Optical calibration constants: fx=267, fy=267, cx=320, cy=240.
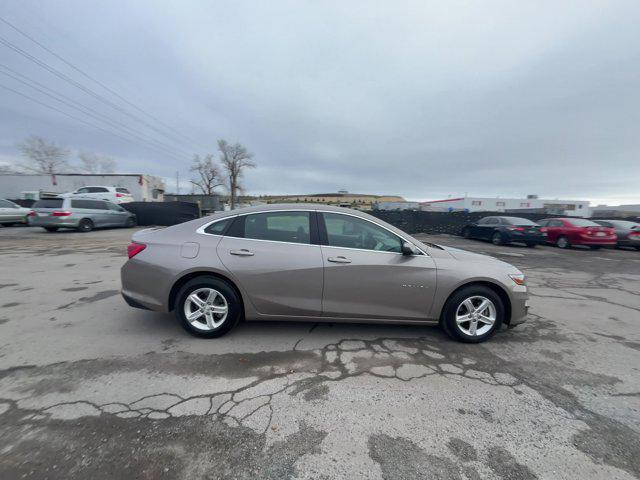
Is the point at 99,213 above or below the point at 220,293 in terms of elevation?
above

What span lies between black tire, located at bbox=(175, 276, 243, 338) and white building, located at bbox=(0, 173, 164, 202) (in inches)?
933

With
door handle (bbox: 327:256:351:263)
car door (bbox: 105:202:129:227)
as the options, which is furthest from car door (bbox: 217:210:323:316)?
car door (bbox: 105:202:129:227)

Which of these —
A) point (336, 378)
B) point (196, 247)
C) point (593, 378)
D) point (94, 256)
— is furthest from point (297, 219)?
point (94, 256)

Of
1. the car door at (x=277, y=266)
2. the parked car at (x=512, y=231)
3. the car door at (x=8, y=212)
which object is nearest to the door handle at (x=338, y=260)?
the car door at (x=277, y=266)

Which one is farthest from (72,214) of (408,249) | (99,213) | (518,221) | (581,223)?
(581,223)

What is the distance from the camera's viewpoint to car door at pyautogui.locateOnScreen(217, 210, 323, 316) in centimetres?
297

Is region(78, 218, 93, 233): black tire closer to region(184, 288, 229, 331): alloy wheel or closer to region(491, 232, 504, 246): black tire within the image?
region(184, 288, 229, 331): alloy wheel

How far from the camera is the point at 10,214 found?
535 inches

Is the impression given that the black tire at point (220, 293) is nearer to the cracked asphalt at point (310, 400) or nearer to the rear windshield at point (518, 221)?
the cracked asphalt at point (310, 400)

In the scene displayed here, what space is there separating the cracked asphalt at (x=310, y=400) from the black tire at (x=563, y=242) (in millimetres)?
9701

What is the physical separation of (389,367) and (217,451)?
1.61 metres

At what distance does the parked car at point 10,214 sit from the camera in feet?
44.0

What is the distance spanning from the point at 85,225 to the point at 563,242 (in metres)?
21.6

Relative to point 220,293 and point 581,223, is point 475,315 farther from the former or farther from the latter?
point 581,223
